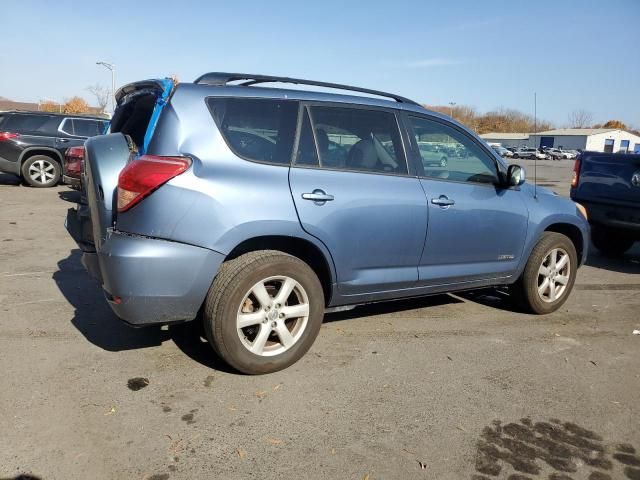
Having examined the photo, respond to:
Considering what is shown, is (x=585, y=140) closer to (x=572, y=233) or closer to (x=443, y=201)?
(x=572, y=233)

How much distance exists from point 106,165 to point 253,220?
1018 millimetres

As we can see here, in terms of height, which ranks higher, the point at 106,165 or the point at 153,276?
the point at 106,165

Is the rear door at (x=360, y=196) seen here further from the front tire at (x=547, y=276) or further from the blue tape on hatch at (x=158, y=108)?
the front tire at (x=547, y=276)

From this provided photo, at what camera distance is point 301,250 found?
3.66 metres

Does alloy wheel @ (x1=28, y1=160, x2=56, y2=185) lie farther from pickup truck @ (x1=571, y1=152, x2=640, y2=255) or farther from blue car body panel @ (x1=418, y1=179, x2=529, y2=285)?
blue car body panel @ (x1=418, y1=179, x2=529, y2=285)

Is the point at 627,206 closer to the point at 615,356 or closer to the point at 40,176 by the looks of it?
the point at 615,356

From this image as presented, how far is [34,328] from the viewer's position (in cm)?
418

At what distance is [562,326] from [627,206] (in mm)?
2822

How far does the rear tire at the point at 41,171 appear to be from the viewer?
12.9 m

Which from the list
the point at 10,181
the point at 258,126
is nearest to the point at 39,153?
the point at 10,181

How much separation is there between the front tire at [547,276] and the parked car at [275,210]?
0.42 meters

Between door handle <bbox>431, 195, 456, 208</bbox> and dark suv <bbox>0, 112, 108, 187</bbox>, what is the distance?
35.8 ft

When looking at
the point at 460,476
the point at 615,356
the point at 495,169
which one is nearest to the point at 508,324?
the point at 615,356

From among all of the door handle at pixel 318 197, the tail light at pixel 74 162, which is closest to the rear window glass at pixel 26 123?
the tail light at pixel 74 162
